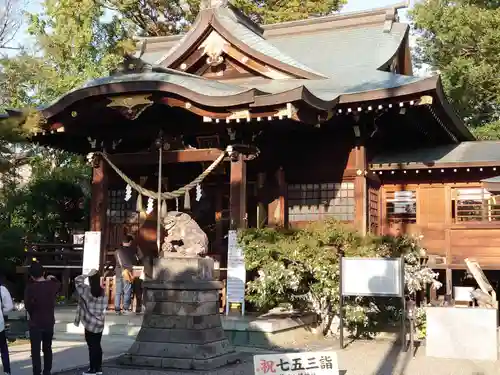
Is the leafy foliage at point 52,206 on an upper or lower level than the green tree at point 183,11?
lower

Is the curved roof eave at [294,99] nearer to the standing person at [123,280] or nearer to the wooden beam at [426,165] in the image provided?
the wooden beam at [426,165]

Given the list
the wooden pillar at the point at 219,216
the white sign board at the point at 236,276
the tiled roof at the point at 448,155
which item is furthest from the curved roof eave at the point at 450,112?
the wooden pillar at the point at 219,216

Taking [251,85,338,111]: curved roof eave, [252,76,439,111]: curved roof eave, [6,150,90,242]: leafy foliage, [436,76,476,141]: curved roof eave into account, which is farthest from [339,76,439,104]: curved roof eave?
[6,150,90,242]: leafy foliage

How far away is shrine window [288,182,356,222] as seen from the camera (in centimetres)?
Answer: 1478

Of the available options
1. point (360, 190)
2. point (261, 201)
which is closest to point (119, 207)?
point (261, 201)

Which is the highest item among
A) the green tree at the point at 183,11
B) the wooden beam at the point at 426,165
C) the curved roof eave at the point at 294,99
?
the green tree at the point at 183,11

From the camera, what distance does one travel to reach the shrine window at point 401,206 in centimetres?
1590

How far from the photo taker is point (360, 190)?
14445 millimetres

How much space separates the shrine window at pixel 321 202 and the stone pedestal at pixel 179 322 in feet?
19.9

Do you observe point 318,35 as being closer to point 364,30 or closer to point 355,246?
point 364,30

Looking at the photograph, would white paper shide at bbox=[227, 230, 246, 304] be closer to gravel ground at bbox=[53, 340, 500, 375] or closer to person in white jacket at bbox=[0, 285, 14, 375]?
gravel ground at bbox=[53, 340, 500, 375]

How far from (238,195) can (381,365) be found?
4971 mm

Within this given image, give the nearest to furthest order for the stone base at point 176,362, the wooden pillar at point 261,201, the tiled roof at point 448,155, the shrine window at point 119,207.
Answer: the stone base at point 176,362
the tiled roof at point 448,155
the wooden pillar at point 261,201
the shrine window at point 119,207

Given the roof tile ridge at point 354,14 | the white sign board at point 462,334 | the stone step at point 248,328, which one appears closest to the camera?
the white sign board at point 462,334
